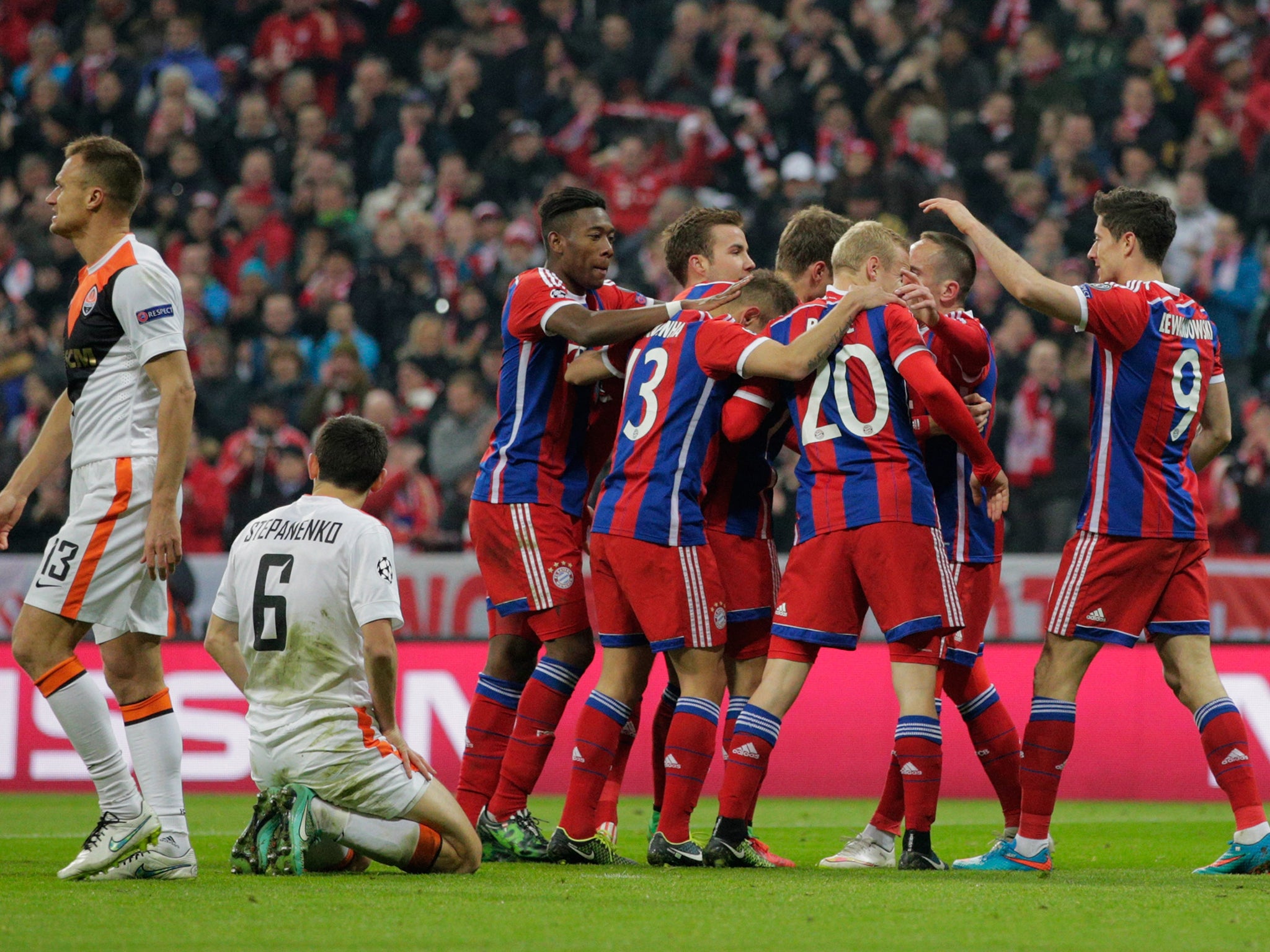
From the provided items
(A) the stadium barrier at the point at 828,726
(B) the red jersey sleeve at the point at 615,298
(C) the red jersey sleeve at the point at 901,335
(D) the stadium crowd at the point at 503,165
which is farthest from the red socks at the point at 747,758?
(D) the stadium crowd at the point at 503,165

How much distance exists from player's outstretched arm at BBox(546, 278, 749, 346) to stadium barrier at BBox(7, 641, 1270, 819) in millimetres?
4156

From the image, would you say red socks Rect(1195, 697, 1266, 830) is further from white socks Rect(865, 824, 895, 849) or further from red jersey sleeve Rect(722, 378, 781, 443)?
red jersey sleeve Rect(722, 378, 781, 443)

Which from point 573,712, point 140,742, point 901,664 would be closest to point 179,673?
point 573,712

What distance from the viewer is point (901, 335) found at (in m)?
5.57

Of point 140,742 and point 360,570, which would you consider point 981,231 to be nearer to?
→ point 360,570

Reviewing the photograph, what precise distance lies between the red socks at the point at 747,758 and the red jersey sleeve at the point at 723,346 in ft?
4.05

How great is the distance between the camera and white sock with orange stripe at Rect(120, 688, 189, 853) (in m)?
5.22

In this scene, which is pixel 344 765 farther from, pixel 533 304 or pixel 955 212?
pixel 955 212

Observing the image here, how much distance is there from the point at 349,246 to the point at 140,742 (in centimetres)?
972

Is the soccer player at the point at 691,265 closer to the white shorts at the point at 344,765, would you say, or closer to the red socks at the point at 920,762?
the red socks at the point at 920,762

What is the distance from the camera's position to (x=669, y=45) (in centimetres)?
1570

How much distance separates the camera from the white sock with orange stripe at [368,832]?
521cm

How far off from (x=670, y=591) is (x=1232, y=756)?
2.11 meters

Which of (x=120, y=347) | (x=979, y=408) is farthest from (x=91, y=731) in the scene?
(x=979, y=408)
